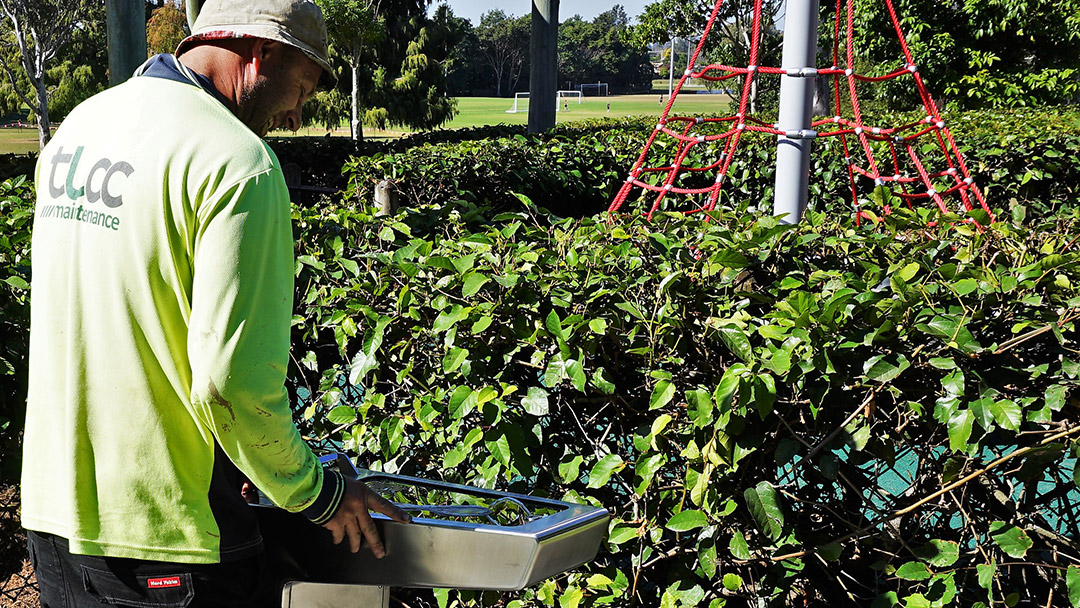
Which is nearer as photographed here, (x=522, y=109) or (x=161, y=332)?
(x=161, y=332)

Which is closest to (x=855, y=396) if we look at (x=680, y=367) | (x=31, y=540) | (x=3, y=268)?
(x=680, y=367)

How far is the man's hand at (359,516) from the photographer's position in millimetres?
1614

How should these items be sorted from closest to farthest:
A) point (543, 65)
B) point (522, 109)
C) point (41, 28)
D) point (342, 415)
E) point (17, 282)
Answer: point (342, 415) → point (17, 282) → point (543, 65) → point (41, 28) → point (522, 109)

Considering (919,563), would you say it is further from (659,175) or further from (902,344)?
(659,175)

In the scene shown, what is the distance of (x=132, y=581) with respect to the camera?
1564 millimetres

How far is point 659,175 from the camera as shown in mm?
8406

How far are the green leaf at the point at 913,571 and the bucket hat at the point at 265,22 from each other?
1.47m

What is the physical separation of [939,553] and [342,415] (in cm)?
137

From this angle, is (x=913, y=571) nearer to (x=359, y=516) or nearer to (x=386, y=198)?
(x=359, y=516)

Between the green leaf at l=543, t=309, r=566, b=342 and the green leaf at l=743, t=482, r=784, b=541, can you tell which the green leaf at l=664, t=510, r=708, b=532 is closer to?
the green leaf at l=743, t=482, r=784, b=541

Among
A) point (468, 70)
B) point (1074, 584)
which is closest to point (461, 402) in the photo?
point (1074, 584)

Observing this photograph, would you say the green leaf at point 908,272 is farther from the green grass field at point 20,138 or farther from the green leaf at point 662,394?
the green grass field at point 20,138

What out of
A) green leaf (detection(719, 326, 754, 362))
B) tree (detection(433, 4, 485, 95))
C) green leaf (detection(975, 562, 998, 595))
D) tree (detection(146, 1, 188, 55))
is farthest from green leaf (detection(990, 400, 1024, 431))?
tree (detection(433, 4, 485, 95))

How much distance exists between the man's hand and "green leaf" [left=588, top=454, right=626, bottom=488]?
53 cm
